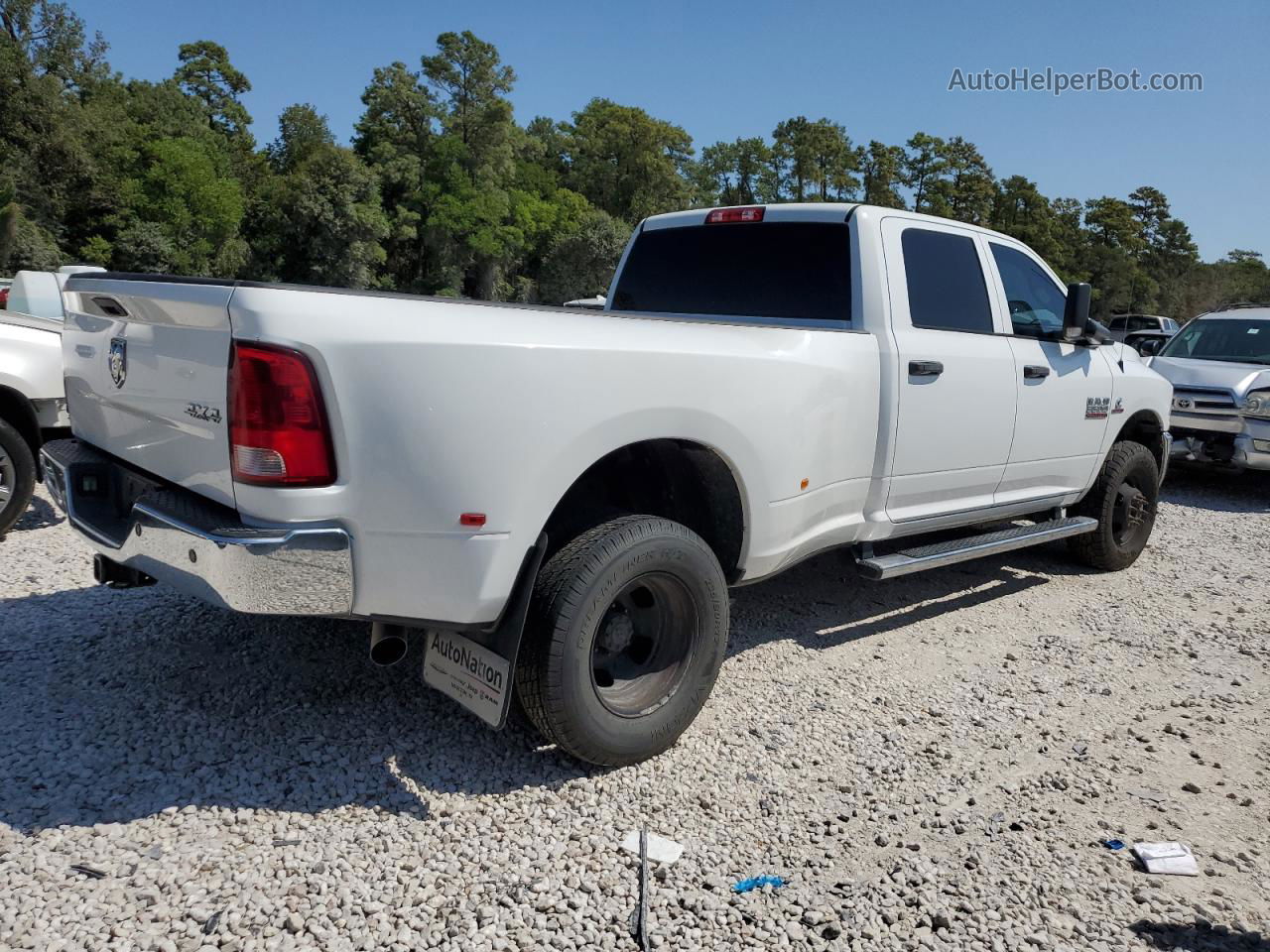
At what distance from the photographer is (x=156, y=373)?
2760mm

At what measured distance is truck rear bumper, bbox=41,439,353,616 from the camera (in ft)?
7.77

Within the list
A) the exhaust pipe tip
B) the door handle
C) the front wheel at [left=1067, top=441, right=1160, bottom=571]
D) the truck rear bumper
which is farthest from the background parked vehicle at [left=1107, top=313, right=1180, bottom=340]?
the truck rear bumper

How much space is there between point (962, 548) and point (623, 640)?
213 centimetres

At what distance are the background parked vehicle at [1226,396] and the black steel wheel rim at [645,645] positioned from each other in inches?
304

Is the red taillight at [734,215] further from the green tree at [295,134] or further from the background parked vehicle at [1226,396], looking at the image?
the green tree at [295,134]

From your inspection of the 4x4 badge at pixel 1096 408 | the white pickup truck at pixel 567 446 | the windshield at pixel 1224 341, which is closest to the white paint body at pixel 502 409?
the white pickup truck at pixel 567 446

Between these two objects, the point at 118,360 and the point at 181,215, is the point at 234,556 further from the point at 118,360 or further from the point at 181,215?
the point at 181,215

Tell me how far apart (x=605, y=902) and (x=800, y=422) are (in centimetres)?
188

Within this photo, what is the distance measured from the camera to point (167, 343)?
8.76 ft

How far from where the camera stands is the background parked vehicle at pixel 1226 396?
A: 8.75m

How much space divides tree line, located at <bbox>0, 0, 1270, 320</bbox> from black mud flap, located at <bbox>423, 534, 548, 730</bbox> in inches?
2072

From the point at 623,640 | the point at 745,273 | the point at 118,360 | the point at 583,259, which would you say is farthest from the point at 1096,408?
the point at 583,259

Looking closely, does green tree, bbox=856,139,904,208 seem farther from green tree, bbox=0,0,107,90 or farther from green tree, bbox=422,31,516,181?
green tree, bbox=0,0,107,90

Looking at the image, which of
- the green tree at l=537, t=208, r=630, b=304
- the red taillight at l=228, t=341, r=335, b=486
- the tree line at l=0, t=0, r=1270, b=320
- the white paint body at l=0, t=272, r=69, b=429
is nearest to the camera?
the red taillight at l=228, t=341, r=335, b=486
